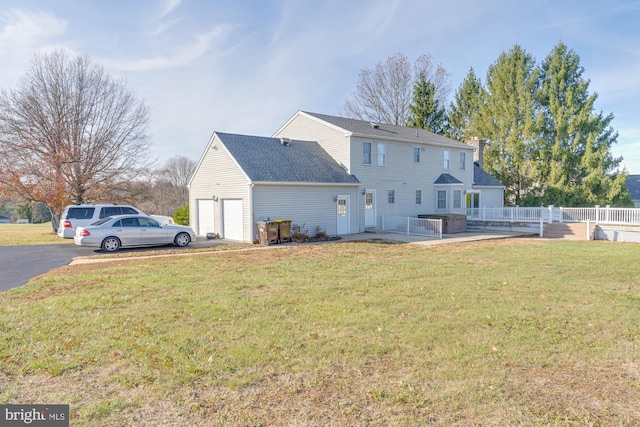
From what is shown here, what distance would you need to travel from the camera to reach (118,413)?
3076mm

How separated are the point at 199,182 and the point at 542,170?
27.1m

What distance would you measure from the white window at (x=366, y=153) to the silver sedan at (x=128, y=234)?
33.3ft

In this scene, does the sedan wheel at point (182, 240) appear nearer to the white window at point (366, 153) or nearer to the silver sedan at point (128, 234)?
the silver sedan at point (128, 234)

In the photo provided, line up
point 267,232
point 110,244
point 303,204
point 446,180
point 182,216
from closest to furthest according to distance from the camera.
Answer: point 110,244
point 267,232
point 303,204
point 182,216
point 446,180

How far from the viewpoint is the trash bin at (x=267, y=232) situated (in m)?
15.6

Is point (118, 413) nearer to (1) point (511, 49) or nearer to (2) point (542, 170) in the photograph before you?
(2) point (542, 170)

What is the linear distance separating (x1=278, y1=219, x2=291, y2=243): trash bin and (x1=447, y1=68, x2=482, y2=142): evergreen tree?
2788 cm

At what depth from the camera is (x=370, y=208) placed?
68.3ft

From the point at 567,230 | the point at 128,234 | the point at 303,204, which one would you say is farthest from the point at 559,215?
the point at 128,234

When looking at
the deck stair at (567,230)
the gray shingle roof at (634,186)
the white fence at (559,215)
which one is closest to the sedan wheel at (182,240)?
the white fence at (559,215)

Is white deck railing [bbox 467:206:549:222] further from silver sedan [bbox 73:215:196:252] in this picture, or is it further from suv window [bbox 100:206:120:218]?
suv window [bbox 100:206:120:218]

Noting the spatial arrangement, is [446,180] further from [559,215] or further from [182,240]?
[182,240]

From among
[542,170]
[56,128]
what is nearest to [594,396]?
[56,128]

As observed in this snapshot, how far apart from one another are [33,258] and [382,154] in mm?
16748
